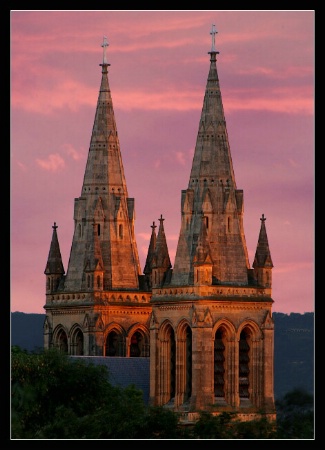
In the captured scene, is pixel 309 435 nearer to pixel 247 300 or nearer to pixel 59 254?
Result: pixel 247 300

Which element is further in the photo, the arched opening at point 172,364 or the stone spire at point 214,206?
the arched opening at point 172,364

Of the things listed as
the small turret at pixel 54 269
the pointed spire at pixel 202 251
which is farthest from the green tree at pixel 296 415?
the small turret at pixel 54 269

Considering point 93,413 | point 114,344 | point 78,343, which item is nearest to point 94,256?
point 78,343

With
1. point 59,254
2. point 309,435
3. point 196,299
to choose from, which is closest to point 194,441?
point 309,435

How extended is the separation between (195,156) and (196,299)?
7800 millimetres

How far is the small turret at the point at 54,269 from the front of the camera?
19312cm

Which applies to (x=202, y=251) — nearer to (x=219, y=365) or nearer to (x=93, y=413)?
(x=219, y=365)

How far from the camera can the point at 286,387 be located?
18288 cm

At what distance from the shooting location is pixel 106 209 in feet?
626

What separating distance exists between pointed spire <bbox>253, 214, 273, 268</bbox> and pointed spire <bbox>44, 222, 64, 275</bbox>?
12760 mm

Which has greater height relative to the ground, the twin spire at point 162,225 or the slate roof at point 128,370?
the twin spire at point 162,225

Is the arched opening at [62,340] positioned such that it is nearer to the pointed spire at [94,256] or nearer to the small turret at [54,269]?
the small turret at [54,269]

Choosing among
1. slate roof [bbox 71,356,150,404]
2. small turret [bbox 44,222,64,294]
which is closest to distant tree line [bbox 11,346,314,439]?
slate roof [bbox 71,356,150,404]

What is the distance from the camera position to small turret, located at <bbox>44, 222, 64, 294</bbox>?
193 m
